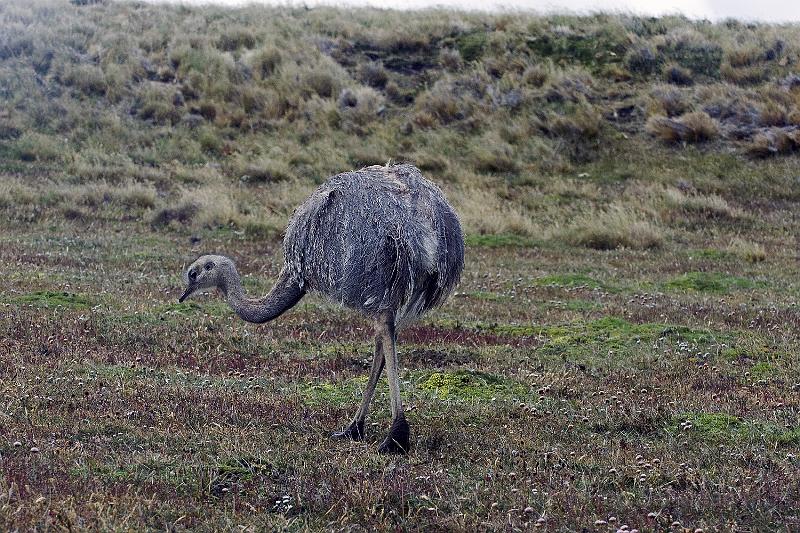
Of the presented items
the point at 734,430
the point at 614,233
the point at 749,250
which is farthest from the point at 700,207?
the point at 734,430

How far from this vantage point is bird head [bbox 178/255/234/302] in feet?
26.9

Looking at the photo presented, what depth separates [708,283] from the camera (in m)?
15.1

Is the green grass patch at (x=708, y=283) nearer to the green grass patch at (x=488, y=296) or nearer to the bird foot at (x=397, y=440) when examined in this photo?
the green grass patch at (x=488, y=296)

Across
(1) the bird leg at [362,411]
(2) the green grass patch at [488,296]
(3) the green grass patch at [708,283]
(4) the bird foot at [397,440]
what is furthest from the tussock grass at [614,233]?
(4) the bird foot at [397,440]

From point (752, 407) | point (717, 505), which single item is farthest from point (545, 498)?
point (752, 407)

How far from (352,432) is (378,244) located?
52.7 inches

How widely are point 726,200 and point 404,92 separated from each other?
34.6 feet

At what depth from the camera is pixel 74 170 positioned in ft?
75.3

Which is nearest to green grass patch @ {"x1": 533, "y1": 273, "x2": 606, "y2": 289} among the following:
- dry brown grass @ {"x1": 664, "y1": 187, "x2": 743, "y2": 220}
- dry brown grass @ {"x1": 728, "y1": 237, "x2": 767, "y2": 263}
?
dry brown grass @ {"x1": 728, "y1": 237, "x2": 767, "y2": 263}

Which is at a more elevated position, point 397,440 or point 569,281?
point 397,440

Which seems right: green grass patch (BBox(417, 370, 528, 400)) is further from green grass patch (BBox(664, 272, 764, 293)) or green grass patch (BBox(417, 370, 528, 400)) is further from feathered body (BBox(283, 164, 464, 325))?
green grass patch (BBox(664, 272, 764, 293))

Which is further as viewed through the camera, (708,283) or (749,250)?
(749,250)

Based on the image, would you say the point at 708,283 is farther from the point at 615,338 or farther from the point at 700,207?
the point at 700,207

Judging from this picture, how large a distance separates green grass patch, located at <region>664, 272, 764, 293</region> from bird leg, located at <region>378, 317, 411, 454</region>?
8720 mm
